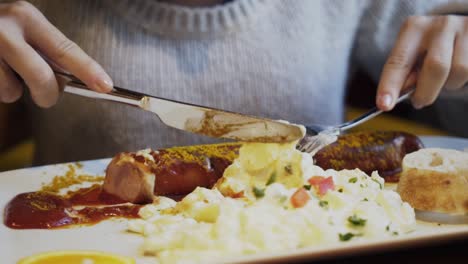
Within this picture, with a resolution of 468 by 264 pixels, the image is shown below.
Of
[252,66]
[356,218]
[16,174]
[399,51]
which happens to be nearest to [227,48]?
[252,66]

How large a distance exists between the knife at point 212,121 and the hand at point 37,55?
63 mm

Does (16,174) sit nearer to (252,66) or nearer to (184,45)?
(184,45)

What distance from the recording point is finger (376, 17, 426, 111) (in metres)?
2.25

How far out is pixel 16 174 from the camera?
7.23 ft

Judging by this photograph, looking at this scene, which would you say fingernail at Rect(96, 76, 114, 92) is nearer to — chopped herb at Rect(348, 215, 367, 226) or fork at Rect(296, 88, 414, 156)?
fork at Rect(296, 88, 414, 156)

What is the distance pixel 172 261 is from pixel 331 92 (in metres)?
1.89

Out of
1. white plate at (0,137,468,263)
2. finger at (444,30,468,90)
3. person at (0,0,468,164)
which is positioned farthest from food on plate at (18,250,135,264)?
finger at (444,30,468,90)

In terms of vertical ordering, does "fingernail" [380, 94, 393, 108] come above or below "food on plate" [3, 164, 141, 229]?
above

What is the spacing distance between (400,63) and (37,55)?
48.5 inches

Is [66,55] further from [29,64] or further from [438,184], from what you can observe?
[438,184]

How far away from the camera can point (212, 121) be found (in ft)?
6.41

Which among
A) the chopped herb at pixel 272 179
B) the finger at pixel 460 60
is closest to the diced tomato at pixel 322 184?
the chopped herb at pixel 272 179

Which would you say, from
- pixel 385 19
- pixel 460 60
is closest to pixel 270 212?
pixel 460 60

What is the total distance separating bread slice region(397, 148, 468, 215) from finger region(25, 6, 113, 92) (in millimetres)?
943
